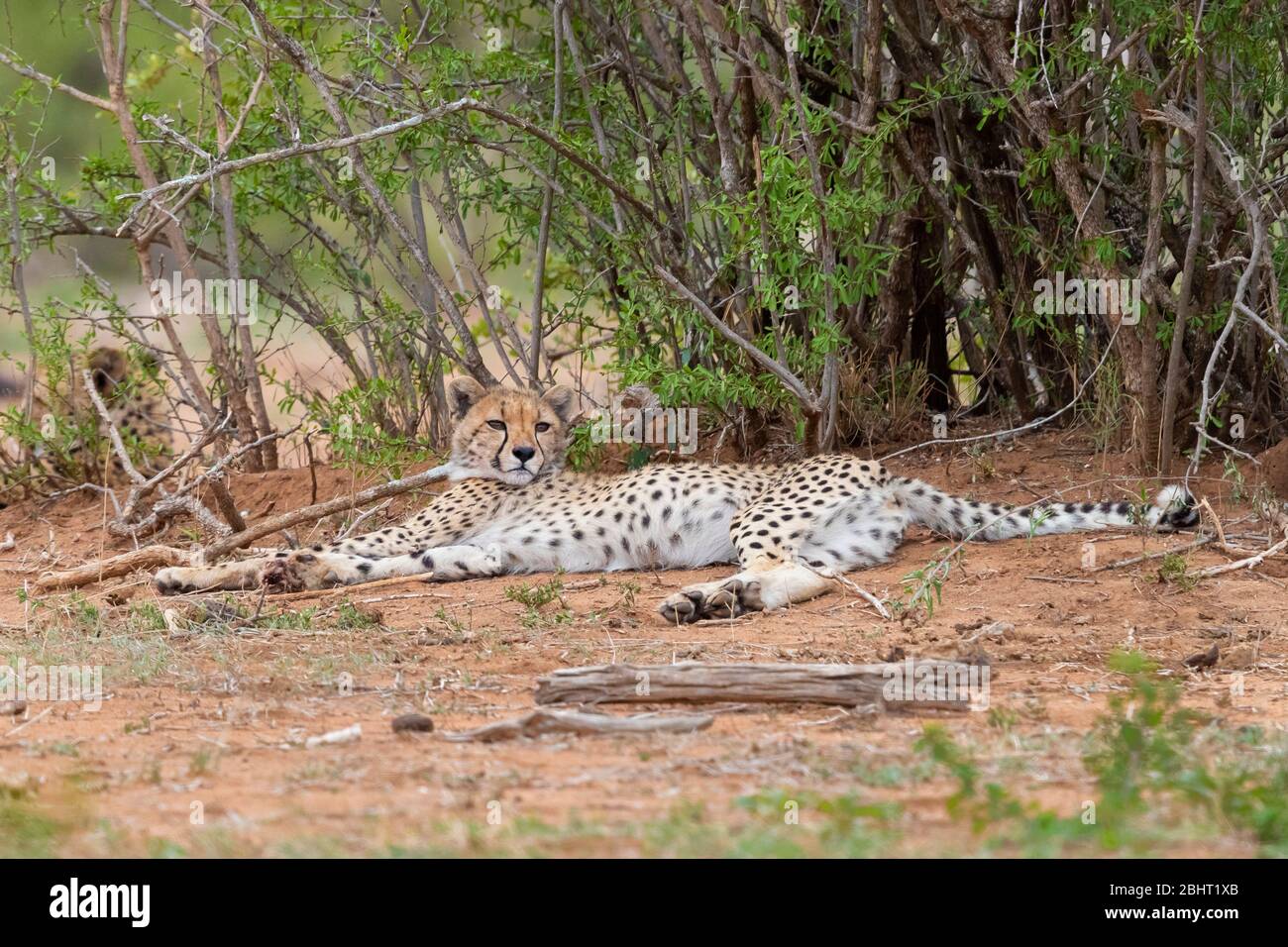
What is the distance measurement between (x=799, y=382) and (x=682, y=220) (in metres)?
1.16

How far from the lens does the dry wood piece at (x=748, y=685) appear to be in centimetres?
356

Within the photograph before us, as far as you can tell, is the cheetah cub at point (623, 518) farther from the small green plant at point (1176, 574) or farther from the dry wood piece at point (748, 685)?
the dry wood piece at point (748, 685)

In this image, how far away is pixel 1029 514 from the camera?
19.3 feet

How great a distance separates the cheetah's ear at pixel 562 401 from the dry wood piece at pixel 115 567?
1.69m

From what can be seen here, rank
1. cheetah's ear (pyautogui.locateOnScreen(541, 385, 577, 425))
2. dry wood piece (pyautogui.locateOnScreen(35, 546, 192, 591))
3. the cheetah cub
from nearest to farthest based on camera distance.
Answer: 1. the cheetah cub
2. dry wood piece (pyautogui.locateOnScreen(35, 546, 192, 591))
3. cheetah's ear (pyautogui.locateOnScreen(541, 385, 577, 425))

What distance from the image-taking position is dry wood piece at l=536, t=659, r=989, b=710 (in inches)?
140

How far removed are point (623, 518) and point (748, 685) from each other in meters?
2.62

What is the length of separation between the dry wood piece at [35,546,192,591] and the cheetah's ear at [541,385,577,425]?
169 cm

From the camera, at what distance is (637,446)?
279 inches

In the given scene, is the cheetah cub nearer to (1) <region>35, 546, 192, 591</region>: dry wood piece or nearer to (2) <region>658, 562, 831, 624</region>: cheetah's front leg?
(2) <region>658, 562, 831, 624</region>: cheetah's front leg

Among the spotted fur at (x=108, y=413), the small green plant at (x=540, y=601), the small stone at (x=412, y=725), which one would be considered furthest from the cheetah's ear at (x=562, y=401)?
the small stone at (x=412, y=725)

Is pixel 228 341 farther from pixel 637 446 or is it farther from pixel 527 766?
pixel 527 766

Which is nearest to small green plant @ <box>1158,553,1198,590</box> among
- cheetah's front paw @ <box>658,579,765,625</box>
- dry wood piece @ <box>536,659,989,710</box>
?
cheetah's front paw @ <box>658,579,765,625</box>

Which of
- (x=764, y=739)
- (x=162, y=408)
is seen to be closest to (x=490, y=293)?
(x=162, y=408)
